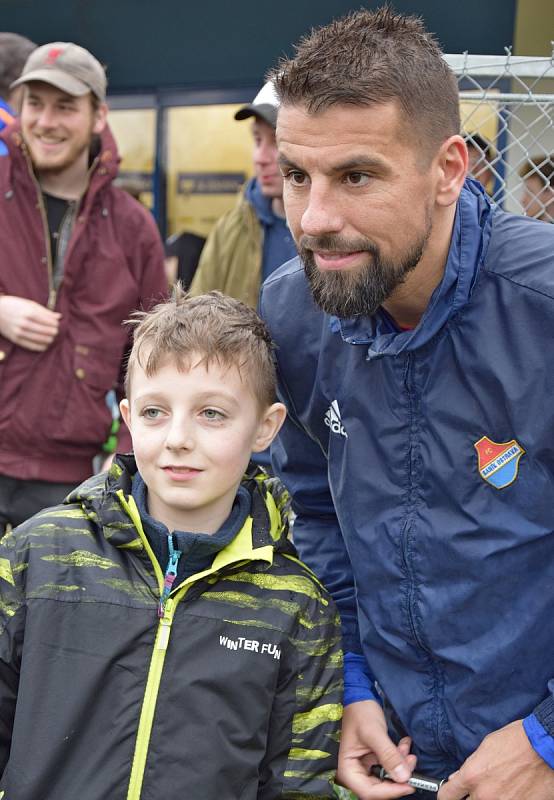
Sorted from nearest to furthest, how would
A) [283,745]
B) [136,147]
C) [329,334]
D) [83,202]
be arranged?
1. [283,745]
2. [329,334]
3. [83,202]
4. [136,147]

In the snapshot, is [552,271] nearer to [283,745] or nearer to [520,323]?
[520,323]

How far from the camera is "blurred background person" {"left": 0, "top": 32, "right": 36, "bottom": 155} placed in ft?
15.4

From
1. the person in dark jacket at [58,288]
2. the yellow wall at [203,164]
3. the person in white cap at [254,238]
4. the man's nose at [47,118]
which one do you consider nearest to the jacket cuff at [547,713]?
the person in dark jacket at [58,288]

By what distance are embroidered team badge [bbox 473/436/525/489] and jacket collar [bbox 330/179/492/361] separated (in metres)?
0.26

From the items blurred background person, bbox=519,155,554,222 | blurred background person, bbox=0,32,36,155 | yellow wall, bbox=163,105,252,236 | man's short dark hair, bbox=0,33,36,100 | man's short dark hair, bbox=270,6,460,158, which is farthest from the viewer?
yellow wall, bbox=163,105,252,236

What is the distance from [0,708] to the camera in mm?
2316

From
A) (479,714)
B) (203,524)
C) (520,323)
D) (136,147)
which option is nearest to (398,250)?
(520,323)

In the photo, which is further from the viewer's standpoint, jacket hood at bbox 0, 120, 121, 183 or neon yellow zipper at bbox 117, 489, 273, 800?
jacket hood at bbox 0, 120, 121, 183

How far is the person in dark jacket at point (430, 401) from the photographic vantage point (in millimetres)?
2186

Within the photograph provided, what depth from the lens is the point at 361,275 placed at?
2225mm

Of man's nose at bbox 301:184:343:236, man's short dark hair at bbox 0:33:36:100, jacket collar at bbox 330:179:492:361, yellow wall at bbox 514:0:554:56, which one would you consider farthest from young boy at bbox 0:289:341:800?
yellow wall at bbox 514:0:554:56

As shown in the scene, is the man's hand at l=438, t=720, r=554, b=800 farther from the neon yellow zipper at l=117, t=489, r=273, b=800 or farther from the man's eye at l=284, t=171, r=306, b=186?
the man's eye at l=284, t=171, r=306, b=186

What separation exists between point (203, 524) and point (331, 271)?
2.23ft

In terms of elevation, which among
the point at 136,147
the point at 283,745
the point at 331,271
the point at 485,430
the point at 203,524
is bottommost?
the point at 283,745
